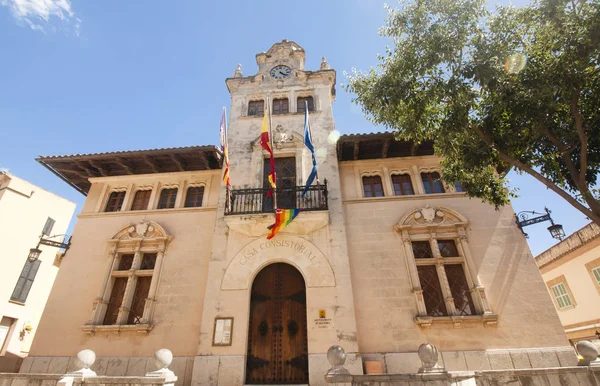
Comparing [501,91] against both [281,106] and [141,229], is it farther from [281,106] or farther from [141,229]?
[141,229]

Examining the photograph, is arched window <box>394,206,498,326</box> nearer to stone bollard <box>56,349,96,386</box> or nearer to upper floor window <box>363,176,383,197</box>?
upper floor window <box>363,176,383,197</box>

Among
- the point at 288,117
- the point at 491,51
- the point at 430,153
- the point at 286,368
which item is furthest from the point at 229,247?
the point at 491,51

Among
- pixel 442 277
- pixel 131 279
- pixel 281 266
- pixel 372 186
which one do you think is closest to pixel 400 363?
pixel 442 277

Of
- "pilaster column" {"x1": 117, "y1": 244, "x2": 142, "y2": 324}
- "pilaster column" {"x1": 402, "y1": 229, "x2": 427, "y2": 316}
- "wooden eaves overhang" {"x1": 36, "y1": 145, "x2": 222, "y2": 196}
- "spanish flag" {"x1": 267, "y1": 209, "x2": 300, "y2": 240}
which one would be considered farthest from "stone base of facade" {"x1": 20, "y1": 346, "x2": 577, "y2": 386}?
"wooden eaves overhang" {"x1": 36, "y1": 145, "x2": 222, "y2": 196}

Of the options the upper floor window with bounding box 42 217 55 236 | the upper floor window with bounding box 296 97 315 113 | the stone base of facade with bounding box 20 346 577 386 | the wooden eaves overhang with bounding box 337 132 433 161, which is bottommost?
the stone base of facade with bounding box 20 346 577 386

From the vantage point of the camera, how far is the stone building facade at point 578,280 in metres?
16.8

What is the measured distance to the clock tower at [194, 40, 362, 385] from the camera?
906 centimetres

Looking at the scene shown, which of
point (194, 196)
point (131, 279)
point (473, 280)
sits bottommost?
point (473, 280)

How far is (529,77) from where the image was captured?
730 centimetres

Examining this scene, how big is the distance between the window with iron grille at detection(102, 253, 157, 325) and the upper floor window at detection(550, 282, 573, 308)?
23938mm

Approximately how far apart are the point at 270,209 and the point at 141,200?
6.09 m

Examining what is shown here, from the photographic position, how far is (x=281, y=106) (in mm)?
14750

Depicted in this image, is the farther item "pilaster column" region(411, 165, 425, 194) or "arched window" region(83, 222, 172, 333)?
"pilaster column" region(411, 165, 425, 194)

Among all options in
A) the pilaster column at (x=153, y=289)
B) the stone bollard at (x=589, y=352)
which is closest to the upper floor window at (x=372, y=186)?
the stone bollard at (x=589, y=352)
